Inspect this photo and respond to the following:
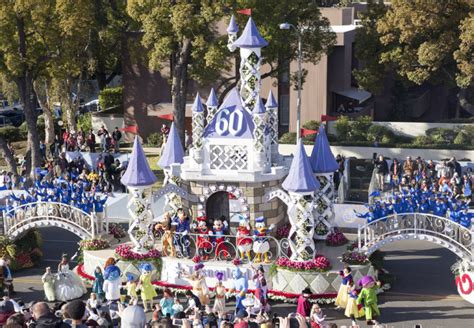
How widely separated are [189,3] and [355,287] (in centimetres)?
1994

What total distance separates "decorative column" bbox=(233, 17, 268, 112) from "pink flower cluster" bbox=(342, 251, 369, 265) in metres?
5.45

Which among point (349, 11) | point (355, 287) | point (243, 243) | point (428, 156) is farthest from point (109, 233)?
point (349, 11)

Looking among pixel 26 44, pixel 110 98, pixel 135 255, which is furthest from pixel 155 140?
pixel 135 255

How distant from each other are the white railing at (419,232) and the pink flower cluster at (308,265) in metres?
1.32

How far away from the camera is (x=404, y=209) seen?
79.8 feet

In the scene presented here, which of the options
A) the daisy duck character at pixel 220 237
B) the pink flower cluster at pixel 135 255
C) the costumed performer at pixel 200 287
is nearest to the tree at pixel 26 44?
the pink flower cluster at pixel 135 255

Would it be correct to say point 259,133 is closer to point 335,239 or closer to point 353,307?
point 335,239

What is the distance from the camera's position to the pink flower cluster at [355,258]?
944 inches

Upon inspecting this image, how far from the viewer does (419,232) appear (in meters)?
24.3

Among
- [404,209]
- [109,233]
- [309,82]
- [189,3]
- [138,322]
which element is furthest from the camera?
[309,82]

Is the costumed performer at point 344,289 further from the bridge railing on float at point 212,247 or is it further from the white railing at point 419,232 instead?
the bridge railing on float at point 212,247

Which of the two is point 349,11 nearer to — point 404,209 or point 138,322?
point 404,209

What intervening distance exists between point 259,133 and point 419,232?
5.53 m

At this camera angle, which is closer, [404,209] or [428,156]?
[404,209]
